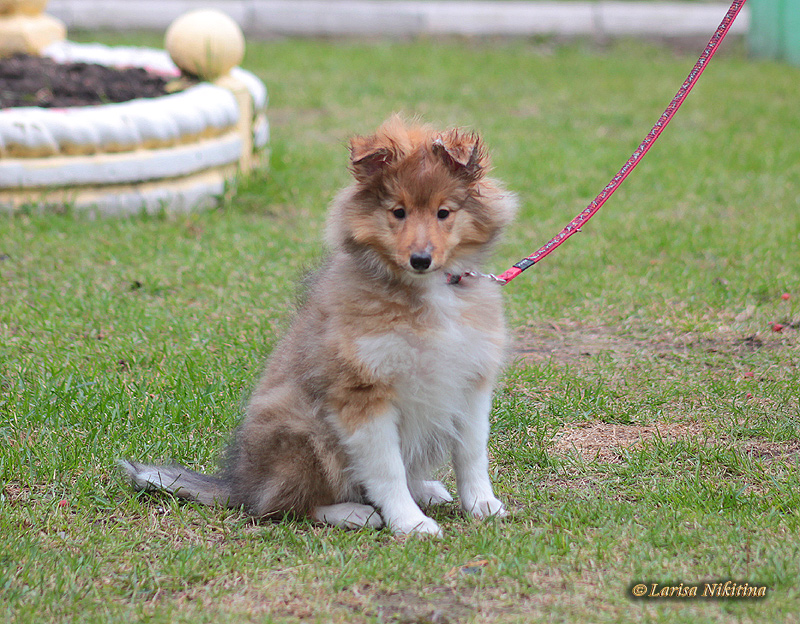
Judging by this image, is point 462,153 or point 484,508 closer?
point 462,153

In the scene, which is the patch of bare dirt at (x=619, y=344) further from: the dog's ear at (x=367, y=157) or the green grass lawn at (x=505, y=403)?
the dog's ear at (x=367, y=157)

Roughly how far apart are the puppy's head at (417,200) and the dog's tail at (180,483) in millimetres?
1059

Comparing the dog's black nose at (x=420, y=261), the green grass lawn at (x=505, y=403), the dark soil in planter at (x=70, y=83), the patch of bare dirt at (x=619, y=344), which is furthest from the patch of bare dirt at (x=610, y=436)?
the dark soil in planter at (x=70, y=83)

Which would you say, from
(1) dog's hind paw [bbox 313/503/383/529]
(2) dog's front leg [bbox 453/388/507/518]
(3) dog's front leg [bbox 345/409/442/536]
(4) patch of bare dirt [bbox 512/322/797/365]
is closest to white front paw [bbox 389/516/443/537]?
(3) dog's front leg [bbox 345/409/442/536]

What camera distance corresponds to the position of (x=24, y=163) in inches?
256

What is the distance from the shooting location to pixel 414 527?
3180mm

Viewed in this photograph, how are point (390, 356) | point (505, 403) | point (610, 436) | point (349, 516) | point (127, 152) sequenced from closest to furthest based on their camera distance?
point (390, 356) → point (349, 516) → point (610, 436) → point (505, 403) → point (127, 152)

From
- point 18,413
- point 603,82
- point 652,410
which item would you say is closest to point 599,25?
point 603,82

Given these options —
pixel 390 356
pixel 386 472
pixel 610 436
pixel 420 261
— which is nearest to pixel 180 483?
pixel 386 472

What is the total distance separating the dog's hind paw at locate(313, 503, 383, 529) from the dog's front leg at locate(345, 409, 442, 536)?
7 centimetres

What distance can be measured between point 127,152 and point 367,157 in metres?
4.27

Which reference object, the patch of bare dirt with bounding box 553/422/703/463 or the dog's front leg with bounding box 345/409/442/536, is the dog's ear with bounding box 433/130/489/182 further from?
the patch of bare dirt with bounding box 553/422/703/463

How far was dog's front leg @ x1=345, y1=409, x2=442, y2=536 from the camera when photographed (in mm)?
3078

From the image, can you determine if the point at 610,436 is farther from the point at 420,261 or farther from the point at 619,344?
the point at 420,261
